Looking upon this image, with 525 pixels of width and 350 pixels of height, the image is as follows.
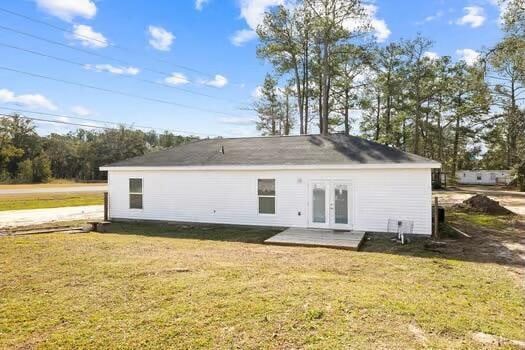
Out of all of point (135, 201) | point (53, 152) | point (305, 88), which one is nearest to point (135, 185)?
point (135, 201)

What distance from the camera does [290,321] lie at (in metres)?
4.79

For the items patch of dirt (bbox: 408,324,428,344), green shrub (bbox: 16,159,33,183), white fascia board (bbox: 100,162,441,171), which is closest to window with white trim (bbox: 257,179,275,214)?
white fascia board (bbox: 100,162,441,171)

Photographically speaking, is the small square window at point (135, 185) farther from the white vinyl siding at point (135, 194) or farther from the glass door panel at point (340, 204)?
the glass door panel at point (340, 204)

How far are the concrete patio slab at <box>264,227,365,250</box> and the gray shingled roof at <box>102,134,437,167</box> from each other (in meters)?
2.40

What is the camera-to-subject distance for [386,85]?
3675cm

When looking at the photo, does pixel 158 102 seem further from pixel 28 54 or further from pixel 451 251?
pixel 451 251

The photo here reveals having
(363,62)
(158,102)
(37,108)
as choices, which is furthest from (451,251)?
(158,102)

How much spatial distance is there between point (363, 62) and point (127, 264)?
26.2m

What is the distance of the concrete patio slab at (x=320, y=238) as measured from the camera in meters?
10.2

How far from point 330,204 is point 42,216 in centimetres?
1336

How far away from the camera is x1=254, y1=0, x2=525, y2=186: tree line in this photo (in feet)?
81.3

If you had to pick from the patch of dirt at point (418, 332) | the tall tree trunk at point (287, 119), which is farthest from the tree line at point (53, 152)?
the patch of dirt at point (418, 332)

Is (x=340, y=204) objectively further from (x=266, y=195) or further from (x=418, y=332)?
(x=418, y=332)

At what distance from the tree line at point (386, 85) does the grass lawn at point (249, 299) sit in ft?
56.0
